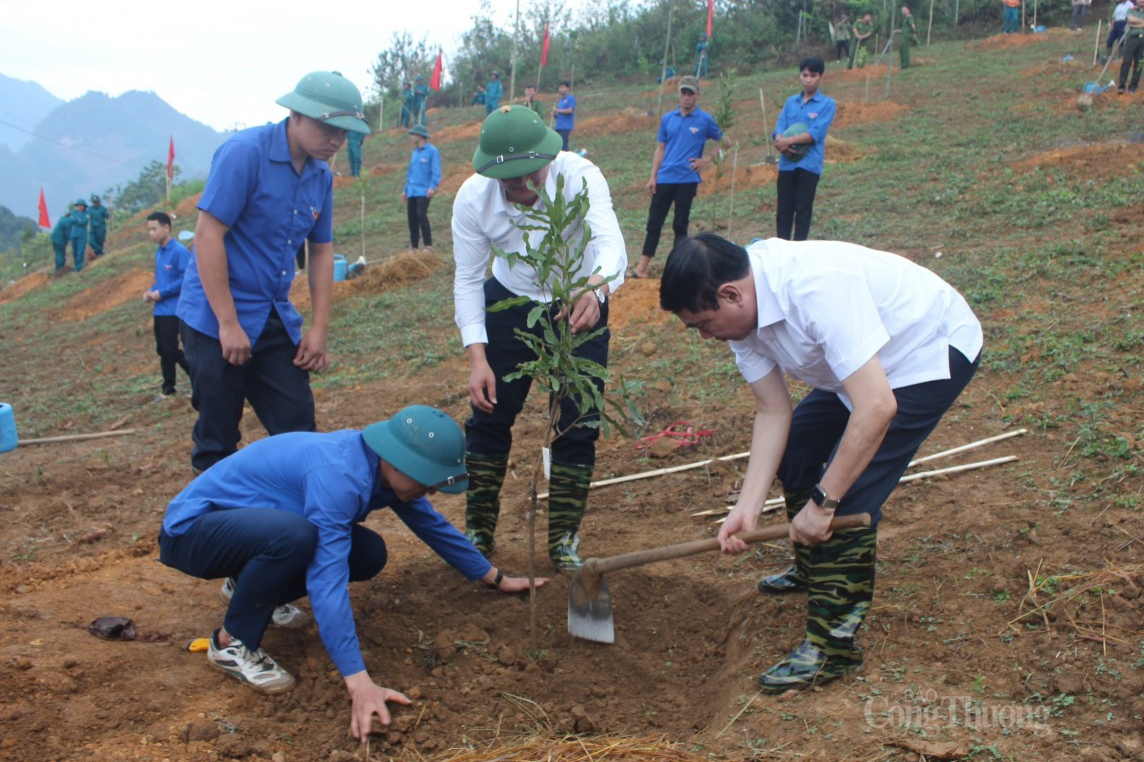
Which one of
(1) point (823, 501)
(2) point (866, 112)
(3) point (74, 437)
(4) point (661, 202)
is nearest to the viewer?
(1) point (823, 501)

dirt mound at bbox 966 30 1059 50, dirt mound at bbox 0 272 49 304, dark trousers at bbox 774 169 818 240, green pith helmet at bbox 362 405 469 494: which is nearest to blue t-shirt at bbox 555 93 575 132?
dark trousers at bbox 774 169 818 240

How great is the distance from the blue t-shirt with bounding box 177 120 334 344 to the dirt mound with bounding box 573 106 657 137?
66.8ft

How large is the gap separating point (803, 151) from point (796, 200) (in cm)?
46

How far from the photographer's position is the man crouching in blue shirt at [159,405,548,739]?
277 cm

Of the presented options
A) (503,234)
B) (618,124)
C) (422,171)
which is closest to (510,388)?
(503,234)

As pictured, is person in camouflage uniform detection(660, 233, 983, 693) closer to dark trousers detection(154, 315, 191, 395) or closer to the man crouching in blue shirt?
the man crouching in blue shirt

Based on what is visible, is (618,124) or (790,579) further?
(618,124)

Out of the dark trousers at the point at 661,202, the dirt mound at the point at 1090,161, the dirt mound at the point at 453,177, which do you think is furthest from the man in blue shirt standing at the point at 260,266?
the dirt mound at the point at 453,177

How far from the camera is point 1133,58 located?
49.7 feet

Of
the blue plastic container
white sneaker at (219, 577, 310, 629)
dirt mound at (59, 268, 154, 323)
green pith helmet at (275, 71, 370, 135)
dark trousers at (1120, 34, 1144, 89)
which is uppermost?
dark trousers at (1120, 34, 1144, 89)

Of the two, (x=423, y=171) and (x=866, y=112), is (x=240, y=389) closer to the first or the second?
(x=423, y=171)

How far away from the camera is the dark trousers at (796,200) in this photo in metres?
8.20

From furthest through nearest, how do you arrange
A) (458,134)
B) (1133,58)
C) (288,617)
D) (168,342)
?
(458,134), (1133,58), (168,342), (288,617)

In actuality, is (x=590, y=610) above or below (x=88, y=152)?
above
